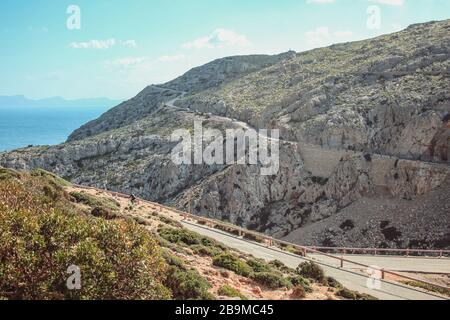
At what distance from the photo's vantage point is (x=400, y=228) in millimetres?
50469

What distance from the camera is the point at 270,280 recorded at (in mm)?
20047

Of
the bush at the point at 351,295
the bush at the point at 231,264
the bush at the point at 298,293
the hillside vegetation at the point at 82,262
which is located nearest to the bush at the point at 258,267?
Answer: the bush at the point at 231,264

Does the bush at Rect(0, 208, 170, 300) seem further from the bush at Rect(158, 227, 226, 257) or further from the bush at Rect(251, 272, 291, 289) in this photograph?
the bush at Rect(158, 227, 226, 257)

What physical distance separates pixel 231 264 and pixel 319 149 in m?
44.4

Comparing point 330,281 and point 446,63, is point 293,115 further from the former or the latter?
point 330,281

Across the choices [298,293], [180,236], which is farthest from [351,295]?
[180,236]

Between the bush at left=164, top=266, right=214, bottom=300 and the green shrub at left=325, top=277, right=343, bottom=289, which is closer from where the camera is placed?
the bush at left=164, top=266, right=214, bottom=300

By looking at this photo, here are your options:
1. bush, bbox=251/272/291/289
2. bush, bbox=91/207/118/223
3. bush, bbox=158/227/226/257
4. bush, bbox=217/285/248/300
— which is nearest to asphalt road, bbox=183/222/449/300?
bush, bbox=158/227/226/257

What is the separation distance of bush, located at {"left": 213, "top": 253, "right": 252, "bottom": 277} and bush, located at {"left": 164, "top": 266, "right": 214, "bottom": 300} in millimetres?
4155

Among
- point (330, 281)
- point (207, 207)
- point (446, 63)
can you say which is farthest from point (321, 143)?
point (330, 281)

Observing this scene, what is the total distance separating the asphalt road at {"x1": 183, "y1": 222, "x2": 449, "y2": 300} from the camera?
72.8ft

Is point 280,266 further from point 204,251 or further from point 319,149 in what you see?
point 319,149

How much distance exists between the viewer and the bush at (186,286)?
15.7 m

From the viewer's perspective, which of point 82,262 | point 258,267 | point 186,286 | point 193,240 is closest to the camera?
point 82,262
